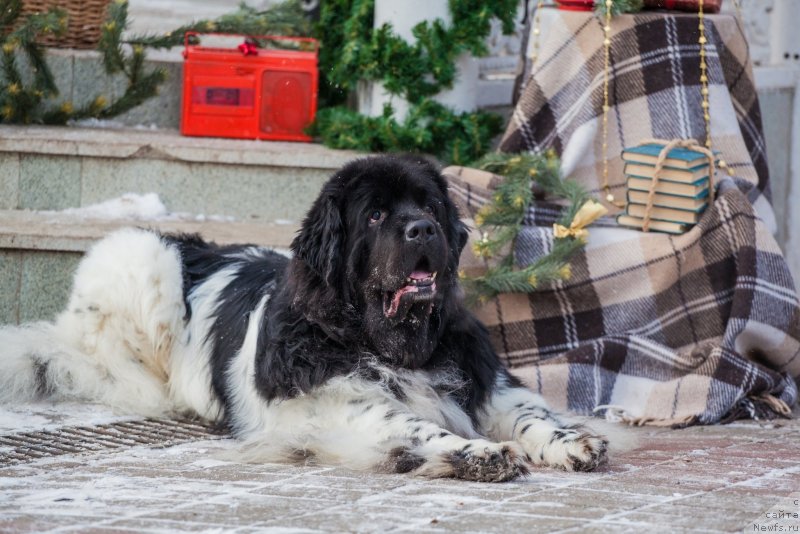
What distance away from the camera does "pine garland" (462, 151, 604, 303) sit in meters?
5.33

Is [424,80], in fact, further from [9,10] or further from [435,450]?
[435,450]

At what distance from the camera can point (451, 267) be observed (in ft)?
13.5

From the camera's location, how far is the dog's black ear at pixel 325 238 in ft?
13.2

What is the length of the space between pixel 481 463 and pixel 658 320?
7.16 ft

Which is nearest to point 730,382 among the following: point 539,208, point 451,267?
point 539,208

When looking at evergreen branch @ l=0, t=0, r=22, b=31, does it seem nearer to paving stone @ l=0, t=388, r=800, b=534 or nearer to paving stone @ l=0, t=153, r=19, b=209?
paving stone @ l=0, t=153, r=19, b=209

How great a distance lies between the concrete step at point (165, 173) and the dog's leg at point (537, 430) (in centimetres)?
242

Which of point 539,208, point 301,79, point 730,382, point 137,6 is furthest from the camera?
point 137,6

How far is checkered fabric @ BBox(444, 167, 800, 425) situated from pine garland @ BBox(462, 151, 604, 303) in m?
0.08

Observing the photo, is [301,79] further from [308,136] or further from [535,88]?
[535,88]

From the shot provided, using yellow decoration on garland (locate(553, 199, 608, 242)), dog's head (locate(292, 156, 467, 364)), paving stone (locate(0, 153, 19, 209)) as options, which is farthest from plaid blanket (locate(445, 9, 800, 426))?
paving stone (locate(0, 153, 19, 209))

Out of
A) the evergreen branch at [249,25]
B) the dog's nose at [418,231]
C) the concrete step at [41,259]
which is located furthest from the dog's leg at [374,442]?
the evergreen branch at [249,25]

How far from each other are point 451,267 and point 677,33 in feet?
7.89

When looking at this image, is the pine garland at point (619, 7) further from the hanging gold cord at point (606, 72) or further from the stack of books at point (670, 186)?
the stack of books at point (670, 186)
